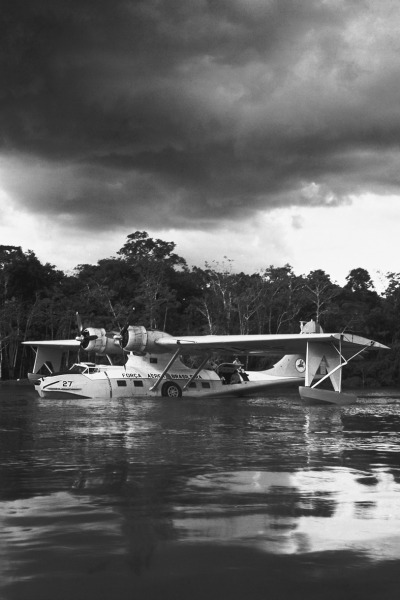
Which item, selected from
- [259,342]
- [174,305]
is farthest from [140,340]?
[174,305]

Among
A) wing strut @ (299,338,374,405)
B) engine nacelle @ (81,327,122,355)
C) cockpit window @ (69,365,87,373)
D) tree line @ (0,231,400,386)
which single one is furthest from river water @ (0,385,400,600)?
tree line @ (0,231,400,386)

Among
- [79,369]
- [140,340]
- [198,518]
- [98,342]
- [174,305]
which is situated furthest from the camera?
[174,305]

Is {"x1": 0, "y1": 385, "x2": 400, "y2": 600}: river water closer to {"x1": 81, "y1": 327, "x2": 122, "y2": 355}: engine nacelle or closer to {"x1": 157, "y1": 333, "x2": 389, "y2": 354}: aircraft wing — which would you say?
{"x1": 157, "y1": 333, "x2": 389, "y2": 354}: aircraft wing

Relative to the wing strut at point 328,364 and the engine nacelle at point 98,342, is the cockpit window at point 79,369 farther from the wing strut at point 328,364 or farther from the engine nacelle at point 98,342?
the wing strut at point 328,364

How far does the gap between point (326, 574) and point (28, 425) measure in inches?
495

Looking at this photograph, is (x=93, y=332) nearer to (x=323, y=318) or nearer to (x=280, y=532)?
(x=280, y=532)

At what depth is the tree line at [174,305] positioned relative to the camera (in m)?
64.9

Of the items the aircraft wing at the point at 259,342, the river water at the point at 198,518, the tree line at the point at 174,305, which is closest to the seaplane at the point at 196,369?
the aircraft wing at the point at 259,342

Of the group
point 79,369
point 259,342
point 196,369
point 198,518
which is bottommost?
point 198,518

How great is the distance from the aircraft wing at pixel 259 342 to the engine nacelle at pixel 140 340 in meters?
0.31

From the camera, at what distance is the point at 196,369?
103 ft

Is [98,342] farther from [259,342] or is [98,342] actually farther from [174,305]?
[174,305]

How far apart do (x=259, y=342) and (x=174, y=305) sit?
3678 centimetres

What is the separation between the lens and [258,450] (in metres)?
11.5
